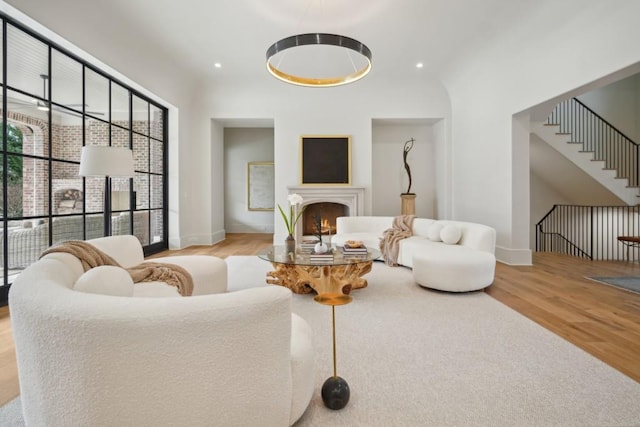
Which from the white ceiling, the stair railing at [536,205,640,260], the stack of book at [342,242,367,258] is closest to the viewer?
the stack of book at [342,242,367,258]

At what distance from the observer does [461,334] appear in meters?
2.25

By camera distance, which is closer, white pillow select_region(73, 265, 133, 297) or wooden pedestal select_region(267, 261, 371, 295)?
white pillow select_region(73, 265, 133, 297)

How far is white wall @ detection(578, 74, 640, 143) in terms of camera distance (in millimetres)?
6848

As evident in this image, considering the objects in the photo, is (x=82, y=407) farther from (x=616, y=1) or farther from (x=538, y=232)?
(x=538, y=232)

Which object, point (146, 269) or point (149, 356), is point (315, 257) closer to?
point (146, 269)

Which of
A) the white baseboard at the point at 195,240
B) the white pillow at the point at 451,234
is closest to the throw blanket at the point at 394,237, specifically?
the white pillow at the point at 451,234

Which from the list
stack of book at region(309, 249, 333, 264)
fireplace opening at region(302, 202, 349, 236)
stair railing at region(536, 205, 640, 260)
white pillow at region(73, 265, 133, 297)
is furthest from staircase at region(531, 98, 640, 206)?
white pillow at region(73, 265, 133, 297)

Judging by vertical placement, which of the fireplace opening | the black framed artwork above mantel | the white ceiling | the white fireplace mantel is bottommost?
the fireplace opening

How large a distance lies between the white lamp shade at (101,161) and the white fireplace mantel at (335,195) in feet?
11.9

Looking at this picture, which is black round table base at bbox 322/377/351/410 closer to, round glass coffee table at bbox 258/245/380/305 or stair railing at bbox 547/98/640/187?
round glass coffee table at bbox 258/245/380/305

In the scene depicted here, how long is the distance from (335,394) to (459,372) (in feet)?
2.63

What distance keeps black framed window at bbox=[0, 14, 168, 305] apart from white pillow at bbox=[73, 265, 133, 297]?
96.0 inches

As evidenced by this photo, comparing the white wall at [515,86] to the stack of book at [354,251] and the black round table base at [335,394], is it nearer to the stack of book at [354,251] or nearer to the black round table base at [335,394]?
the stack of book at [354,251]

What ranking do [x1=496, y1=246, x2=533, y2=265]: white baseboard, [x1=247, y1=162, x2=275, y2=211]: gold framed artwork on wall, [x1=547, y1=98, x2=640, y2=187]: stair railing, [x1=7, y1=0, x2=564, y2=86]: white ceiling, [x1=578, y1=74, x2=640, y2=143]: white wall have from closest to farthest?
1. [x1=7, y1=0, x2=564, y2=86]: white ceiling
2. [x1=496, y1=246, x2=533, y2=265]: white baseboard
3. [x1=547, y1=98, x2=640, y2=187]: stair railing
4. [x1=578, y1=74, x2=640, y2=143]: white wall
5. [x1=247, y1=162, x2=275, y2=211]: gold framed artwork on wall
